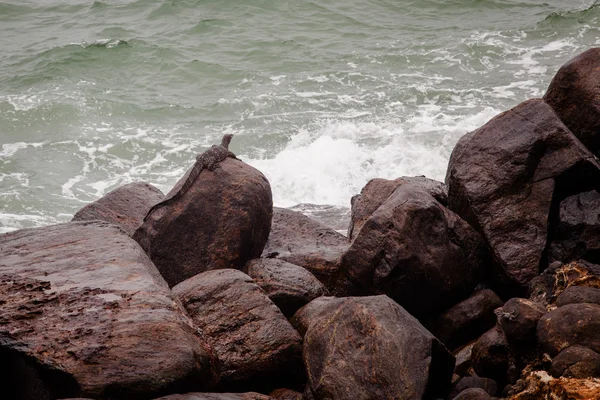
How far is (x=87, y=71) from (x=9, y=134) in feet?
13.6

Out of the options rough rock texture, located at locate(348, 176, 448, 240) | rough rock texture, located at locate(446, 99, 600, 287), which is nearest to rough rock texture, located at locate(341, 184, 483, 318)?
rough rock texture, located at locate(446, 99, 600, 287)

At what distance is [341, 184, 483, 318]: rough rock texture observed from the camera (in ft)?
20.6

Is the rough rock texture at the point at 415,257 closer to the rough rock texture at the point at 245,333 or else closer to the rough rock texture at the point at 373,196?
the rough rock texture at the point at 245,333

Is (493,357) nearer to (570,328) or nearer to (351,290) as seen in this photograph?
(570,328)

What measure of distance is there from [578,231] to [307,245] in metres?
3.02

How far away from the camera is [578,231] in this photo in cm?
614

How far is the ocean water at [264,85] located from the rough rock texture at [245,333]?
6671mm

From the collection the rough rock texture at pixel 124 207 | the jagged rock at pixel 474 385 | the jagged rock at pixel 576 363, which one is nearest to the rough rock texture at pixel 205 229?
the rough rock texture at pixel 124 207

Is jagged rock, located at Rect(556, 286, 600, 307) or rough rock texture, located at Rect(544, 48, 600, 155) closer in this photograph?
jagged rock, located at Rect(556, 286, 600, 307)

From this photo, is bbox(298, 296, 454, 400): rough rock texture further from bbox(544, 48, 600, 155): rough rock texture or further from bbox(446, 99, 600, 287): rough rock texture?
bbox(544, 48, 600, 155): rough rock texture

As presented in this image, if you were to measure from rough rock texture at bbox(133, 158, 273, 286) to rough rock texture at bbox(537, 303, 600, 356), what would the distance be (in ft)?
10.9

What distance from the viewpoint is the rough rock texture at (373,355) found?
16.2 ft

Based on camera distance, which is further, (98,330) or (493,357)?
(493,357)

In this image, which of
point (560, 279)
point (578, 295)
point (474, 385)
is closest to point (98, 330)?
→ point (474, 385)
